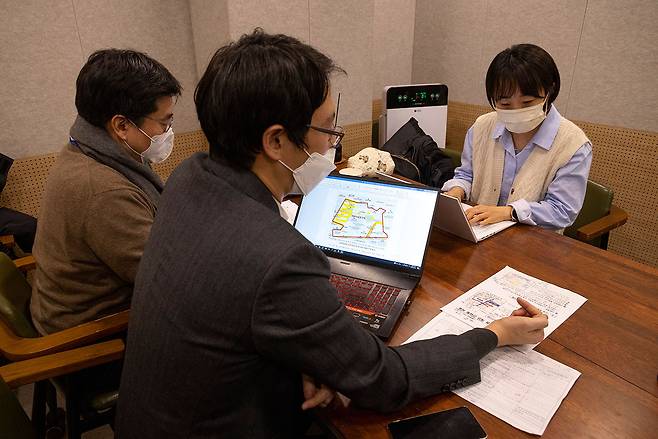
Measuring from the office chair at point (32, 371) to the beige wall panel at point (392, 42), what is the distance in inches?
121

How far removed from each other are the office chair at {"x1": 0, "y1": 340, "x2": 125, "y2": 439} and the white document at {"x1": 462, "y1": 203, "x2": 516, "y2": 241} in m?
1.21

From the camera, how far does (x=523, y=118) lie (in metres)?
1.70

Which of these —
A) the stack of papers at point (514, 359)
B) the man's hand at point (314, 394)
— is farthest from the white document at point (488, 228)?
the man's hand at point (314, 394)

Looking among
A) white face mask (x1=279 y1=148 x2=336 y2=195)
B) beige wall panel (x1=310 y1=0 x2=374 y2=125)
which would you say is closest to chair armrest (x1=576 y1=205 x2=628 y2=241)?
white face mask (x1=279 y1=148 x2=336 y2=195)

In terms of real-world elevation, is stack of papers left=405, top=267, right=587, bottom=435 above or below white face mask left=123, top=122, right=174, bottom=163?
below

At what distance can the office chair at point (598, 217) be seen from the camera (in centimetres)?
184

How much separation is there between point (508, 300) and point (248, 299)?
0.78 m

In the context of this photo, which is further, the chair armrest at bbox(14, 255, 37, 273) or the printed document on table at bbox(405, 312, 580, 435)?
the chair armrest at bbox(14, 255, 37, 273)

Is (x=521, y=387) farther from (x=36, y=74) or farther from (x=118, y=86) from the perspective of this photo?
(x=36, y=74)

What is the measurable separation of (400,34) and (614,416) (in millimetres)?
3639

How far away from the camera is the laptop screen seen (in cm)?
126

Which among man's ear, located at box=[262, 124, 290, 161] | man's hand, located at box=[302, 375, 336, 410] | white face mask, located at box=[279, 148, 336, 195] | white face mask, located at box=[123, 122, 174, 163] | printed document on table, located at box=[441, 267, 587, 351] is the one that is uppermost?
man's ear, located at box=[262, 124, 290, 161]

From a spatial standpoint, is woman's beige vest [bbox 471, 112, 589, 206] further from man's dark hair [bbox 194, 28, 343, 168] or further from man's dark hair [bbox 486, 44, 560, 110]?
man's dark hair [bbox 194, 28, 343, 168]

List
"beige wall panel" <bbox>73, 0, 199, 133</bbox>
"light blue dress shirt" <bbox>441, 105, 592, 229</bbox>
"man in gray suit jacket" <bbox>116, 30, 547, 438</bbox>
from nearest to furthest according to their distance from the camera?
"man in gray suit jacket" <bbox>116, 30, 547, 438</bbox> < "light blue dress shirt" <bbox>441, 105, 592, 229</bbox> < "beige wall panel" <bbox>73, 0, 199, 133</bbox>
